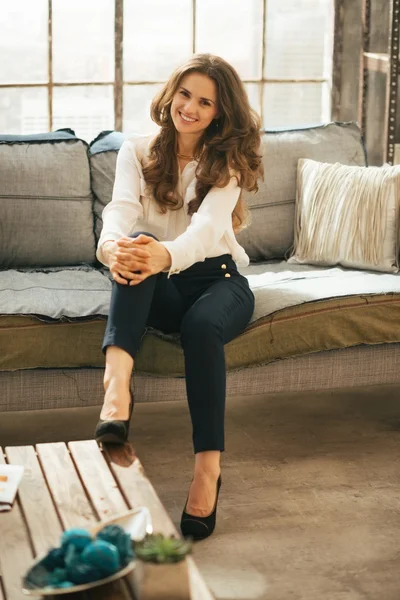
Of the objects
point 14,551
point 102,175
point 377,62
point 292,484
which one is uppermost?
point 377,62

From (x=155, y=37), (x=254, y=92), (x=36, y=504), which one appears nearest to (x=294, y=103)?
(x=254, y=92)

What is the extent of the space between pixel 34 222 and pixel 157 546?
6.50 ft

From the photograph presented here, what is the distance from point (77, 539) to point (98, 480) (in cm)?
45

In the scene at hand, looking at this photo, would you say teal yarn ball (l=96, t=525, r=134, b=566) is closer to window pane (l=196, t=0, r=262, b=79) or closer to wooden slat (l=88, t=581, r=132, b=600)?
wooden slat (l=88, t=581, r=132, b=600)

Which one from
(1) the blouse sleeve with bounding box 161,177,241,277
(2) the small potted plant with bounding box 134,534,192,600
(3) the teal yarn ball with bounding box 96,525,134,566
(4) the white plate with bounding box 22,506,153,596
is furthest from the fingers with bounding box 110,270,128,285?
(2) the small potted plant with bounding box 134,534,192,600

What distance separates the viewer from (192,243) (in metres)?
2.63

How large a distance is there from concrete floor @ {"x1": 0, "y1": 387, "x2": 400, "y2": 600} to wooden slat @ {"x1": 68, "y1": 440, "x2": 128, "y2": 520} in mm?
430

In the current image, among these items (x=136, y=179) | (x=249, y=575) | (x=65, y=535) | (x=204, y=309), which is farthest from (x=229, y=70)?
(x=65, y=535)

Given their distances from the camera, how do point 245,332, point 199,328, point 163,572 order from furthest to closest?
point 245,332 → point 199,328 → point 163,572

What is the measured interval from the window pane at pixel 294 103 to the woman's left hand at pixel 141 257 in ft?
5.77

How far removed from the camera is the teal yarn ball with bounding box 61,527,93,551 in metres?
1.45

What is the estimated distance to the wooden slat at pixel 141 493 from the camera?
150 centimetres

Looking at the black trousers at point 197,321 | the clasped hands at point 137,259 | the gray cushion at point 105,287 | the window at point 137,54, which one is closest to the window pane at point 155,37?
the window at point 137,54

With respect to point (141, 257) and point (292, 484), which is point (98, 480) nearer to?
point (141, 257)
